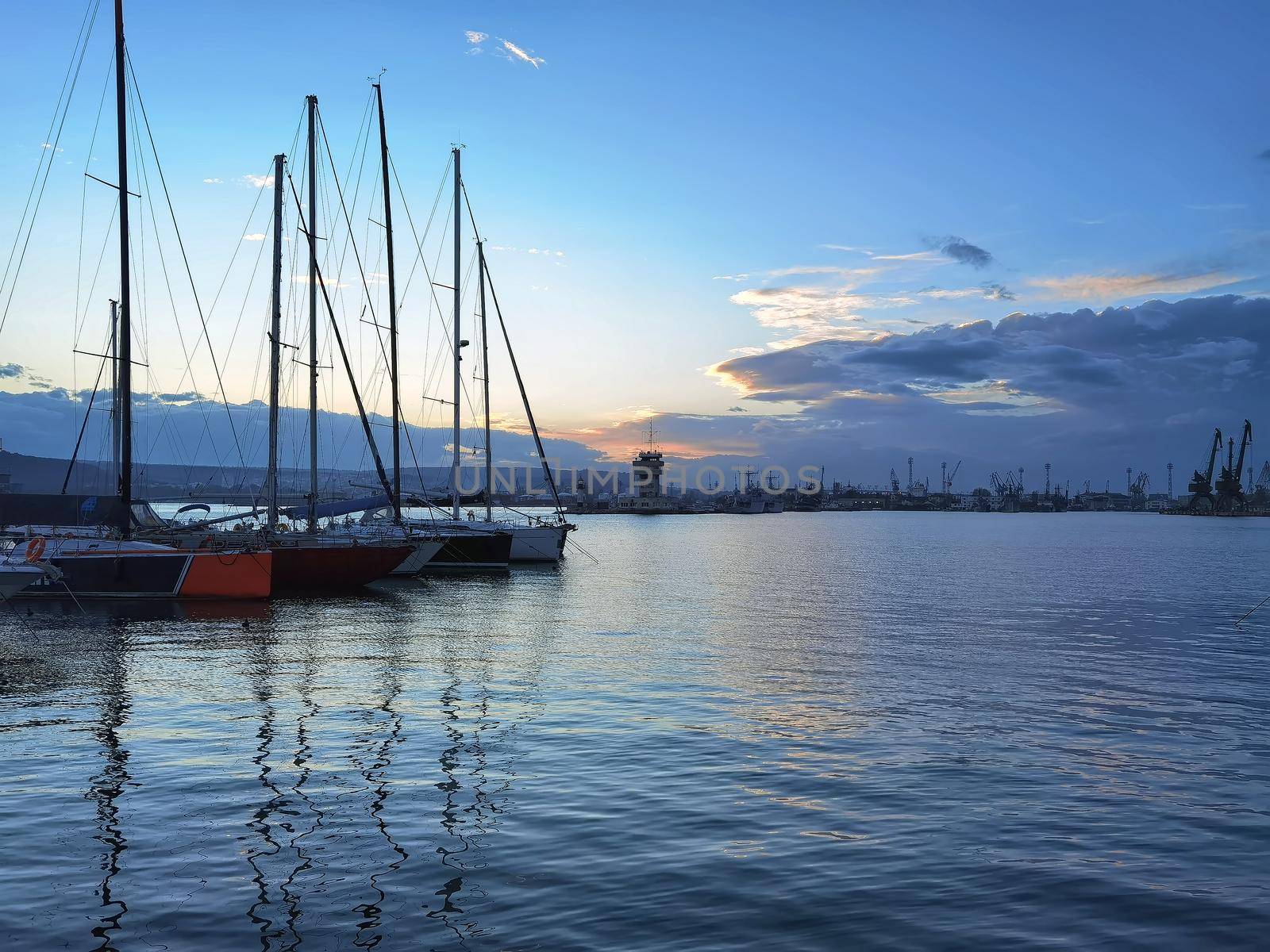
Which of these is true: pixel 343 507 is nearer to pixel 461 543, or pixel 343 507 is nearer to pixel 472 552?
pixel 461 543

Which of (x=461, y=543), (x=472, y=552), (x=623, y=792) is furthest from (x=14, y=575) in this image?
(x=472, y=552)

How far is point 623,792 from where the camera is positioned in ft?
45.2

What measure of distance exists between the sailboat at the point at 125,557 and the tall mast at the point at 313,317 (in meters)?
7.46

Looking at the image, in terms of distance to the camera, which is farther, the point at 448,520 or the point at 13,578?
the point at 448,520

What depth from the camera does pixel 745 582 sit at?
62438 mm

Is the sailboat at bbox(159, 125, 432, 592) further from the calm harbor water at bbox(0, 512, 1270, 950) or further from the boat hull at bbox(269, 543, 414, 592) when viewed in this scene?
the calm harbor water at bbox(0, 512, 1270, 950)

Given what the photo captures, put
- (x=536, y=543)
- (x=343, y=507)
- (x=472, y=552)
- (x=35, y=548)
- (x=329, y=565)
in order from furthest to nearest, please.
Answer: (x=536, y=543) < (x=472, y=552) < (x=343, y=507) < (x=329, y=565) < (x=35, y=548)

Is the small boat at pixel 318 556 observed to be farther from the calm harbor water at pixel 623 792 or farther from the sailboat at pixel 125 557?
the calm harbor water at pixel 623 792

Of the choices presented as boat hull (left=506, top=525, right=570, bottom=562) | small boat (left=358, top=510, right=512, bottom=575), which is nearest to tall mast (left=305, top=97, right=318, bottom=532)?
small boat (left=358, top=510, right=512, bottom=575)

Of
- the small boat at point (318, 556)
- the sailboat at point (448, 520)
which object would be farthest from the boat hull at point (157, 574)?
the sailboat at point (448, 520)

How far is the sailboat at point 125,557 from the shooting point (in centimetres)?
3803

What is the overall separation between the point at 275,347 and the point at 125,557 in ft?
40.5

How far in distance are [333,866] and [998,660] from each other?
2237 centimetres

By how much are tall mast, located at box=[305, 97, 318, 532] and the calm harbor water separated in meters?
16.7
